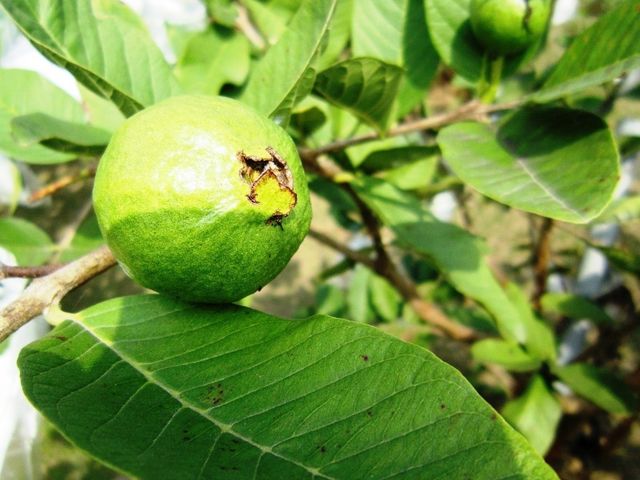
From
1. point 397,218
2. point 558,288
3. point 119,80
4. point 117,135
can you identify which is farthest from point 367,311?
point 117,135

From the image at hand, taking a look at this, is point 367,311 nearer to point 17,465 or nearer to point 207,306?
point 17,465

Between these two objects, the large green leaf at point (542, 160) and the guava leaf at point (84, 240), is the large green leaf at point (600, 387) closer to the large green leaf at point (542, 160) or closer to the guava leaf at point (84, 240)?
the large green leaf at point (542, 160)

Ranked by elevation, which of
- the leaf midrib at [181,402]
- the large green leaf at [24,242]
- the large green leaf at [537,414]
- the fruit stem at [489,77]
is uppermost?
the fruit stem at [489,77]

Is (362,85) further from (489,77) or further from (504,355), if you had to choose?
(504,355)

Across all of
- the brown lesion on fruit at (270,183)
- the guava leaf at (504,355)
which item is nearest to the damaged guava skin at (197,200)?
the brown lesion on fruit at (270,183)

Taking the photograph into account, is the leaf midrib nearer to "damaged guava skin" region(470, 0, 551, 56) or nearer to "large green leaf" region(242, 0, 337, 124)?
"large green leaf" region(242, 0, 337, 124)

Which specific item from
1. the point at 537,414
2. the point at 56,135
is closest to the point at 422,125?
the point at 56,135
